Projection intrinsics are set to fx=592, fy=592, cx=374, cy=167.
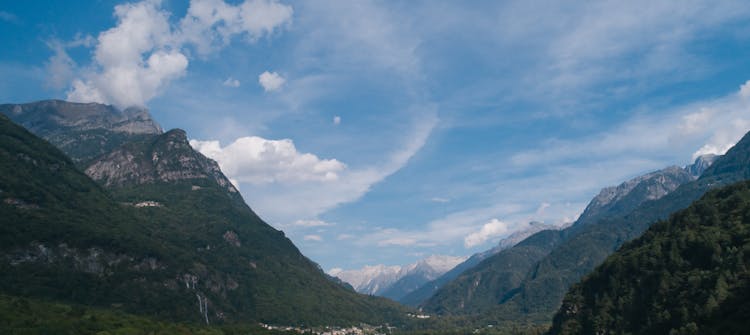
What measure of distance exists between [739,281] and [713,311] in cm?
1857

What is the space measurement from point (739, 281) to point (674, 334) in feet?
100

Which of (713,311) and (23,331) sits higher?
(23,331)

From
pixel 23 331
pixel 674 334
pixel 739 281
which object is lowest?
pixel 674 334

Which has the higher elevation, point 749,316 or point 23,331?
point 23,331

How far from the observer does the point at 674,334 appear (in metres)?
191

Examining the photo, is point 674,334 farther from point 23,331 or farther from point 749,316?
point 23,331

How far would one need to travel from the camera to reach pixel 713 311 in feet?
618

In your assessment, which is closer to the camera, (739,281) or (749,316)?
(749,316)

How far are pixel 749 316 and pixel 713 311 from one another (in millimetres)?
22487

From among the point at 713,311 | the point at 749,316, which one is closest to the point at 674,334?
the point at 713,311

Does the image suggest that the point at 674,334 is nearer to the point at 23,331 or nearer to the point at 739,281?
the point at 739,281

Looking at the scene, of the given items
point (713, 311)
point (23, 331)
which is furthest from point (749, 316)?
point (23, 331)

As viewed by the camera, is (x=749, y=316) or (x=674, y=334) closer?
(x=749, y=316)

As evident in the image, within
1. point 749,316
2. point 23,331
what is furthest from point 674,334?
point 23,331
